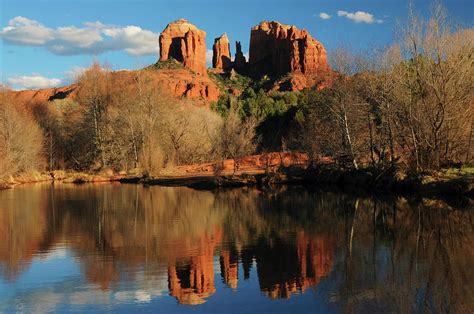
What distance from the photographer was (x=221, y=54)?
187000 mm

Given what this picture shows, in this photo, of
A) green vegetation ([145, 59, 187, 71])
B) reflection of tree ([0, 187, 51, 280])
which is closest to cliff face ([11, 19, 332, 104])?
green vegetation ([145, 59, 187, 71])

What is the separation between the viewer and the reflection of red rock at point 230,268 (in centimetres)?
1112

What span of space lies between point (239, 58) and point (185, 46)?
25818mm

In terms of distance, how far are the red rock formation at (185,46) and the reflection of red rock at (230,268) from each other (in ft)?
499

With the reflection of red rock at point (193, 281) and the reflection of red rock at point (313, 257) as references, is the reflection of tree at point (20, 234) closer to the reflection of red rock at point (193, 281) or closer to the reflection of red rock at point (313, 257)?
the reflection of red rock at point (193, 281)

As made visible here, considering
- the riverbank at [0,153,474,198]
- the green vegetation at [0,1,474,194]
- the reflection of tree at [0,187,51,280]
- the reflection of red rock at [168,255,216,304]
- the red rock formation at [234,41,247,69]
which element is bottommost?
the reflection of red rock at [168,255,216,304]

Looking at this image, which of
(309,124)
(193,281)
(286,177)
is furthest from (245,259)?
(309,124)

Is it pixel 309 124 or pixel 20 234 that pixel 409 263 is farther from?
pixel 309 124

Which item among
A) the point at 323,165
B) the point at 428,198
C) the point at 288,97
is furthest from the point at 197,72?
the point at 428,198

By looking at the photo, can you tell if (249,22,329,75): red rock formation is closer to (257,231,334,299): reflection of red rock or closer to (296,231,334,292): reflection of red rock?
(296,231,334,292): reflection of red rock

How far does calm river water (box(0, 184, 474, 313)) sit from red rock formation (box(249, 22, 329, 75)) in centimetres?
12210

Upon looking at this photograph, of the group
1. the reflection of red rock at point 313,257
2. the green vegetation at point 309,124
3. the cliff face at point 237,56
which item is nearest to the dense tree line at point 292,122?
the green vegetation at point 309,124

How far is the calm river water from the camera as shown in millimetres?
9586

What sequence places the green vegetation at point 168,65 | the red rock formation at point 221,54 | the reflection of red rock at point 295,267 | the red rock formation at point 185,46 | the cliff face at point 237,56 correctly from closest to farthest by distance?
the reflection of red rock at point 295,267 < the cliff face at point 237,56 < the green vegetation at point 168,65 < the red rock formation at point 185,46 < the red rock formation at point 221,54
